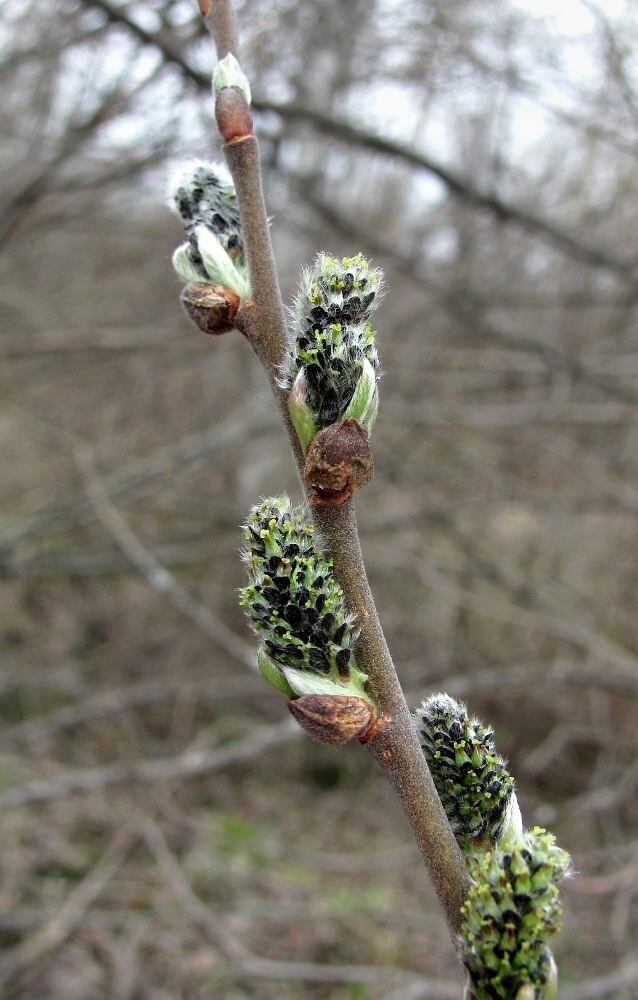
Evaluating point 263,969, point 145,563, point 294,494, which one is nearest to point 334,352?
point 145,563

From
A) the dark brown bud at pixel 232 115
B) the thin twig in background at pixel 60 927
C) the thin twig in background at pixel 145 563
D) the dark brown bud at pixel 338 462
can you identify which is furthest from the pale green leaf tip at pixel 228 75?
the thin twig in background at pixel 60 927

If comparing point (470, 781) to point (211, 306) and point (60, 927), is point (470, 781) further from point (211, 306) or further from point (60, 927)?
point (60, 927)

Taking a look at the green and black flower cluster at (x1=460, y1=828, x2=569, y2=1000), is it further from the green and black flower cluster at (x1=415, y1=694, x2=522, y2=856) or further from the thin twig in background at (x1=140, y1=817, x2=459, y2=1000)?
the thin twig in background at (x1=140, y1=817, x2=459, y2=1000)

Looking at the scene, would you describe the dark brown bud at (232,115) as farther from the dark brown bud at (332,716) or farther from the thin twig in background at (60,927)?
the thin twig in background at (60,927)

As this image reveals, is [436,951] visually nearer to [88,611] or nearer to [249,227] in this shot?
[88,611]

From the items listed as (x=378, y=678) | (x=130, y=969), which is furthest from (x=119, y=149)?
(x=130, y=969)

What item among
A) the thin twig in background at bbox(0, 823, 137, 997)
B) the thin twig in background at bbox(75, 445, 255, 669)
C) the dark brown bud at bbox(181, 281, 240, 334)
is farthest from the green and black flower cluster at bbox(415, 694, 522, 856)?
the thin twig in background at bbox(0, 823, 137, 997)
